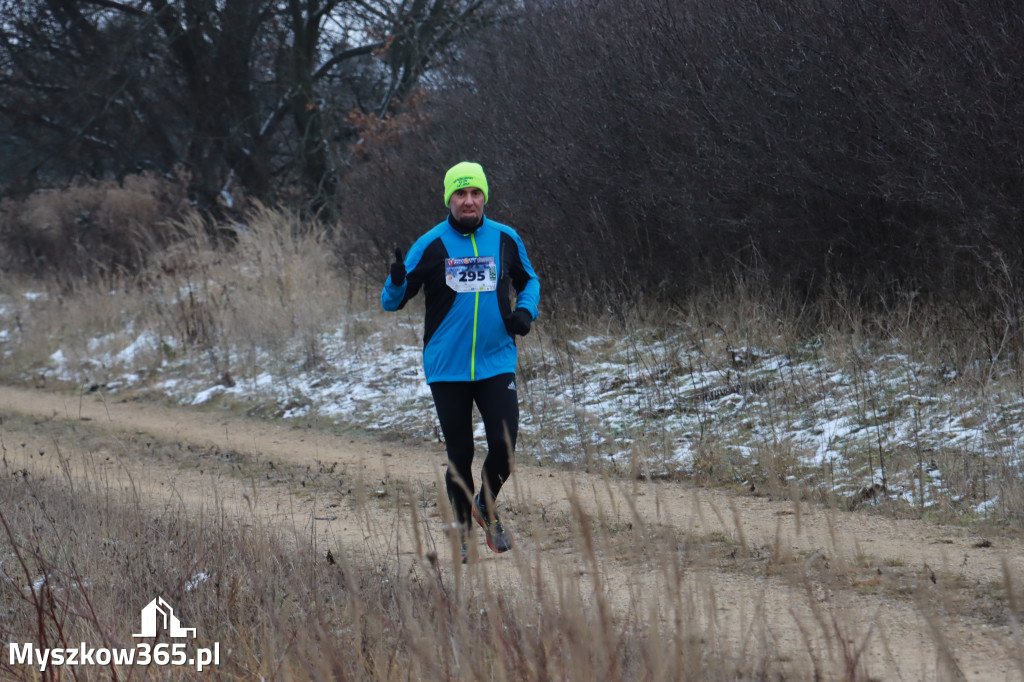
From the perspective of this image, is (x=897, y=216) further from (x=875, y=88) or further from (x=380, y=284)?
(x=380, y=284)

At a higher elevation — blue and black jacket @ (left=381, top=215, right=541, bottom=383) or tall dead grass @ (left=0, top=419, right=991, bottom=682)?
blue and black jacket @ (left=381, top=215, right=541, bottom=383)

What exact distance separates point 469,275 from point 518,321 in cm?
35

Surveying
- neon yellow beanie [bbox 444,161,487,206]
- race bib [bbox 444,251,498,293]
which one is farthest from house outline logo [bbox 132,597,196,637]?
neon yellow beanie [bbox 444,161,487,206]

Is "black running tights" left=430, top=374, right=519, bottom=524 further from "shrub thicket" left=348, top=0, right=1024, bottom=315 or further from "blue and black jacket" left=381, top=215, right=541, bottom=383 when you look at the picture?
"shrub thicket" left=348, top=0, right=1024, bottom=315

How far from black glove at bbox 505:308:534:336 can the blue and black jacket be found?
1.6 inches

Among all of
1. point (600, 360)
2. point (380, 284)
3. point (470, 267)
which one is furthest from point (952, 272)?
point (380, 284)

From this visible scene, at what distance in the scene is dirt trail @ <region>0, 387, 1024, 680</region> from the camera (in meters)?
3.34

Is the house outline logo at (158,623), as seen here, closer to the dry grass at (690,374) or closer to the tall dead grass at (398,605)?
the tall dead grass at (398,605)

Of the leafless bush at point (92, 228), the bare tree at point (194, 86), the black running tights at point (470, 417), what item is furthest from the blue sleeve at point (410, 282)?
the bare tree at point (194, 86)

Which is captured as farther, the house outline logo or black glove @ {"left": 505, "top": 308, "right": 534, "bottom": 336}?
black glove @ {"left": 505, "top": 308, "right": 534, "bottom": 336}

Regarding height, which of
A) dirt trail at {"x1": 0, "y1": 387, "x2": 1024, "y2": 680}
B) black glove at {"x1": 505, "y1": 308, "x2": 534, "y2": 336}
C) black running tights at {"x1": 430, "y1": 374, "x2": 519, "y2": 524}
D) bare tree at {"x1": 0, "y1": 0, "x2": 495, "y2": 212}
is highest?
bare tree at {"x1": 0, "y1": 0, "x2": 495, "y2": 212}

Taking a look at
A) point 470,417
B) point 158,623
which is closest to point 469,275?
point 470,417

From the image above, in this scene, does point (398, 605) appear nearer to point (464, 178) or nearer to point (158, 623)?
point (158, 623)

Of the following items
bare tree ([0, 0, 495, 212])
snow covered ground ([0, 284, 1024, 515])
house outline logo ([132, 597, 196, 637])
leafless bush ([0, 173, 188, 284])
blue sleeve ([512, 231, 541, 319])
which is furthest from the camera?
bare tree ([0, 0, 495, 212])
